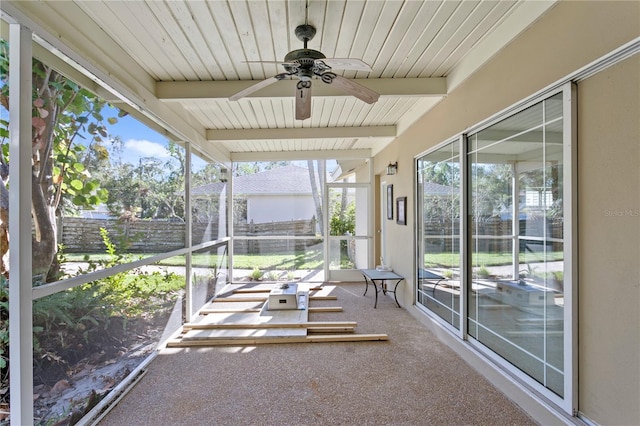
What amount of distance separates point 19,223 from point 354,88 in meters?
2.16

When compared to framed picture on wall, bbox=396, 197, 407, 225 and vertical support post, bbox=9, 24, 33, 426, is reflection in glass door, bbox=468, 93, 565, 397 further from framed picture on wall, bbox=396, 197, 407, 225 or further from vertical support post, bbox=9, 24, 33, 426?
vertical support post, bbox=9, 24, 33, 426

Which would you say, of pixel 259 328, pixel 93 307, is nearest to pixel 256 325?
pixel 259 328

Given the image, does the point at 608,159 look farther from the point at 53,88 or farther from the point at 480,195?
the point at 53,88

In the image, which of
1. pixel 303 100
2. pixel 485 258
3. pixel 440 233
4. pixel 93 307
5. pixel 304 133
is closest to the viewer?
pixel 93 307

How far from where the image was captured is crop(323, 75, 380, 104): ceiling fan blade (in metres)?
2.21

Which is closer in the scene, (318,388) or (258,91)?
(318,388)

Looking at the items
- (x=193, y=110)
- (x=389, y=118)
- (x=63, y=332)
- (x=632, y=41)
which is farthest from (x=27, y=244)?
(x=389, y=118)

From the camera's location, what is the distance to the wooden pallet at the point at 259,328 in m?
3.35

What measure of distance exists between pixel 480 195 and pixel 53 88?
10.6 ft

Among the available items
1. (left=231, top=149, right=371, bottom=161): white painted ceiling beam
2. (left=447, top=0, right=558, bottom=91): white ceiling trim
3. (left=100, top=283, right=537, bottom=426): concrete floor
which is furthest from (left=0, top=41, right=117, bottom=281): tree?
(left=231, top=149, right=371, bottom=161): white painted ceiling beam

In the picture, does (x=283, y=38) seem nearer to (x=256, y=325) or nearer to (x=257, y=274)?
(x=256, y=325)

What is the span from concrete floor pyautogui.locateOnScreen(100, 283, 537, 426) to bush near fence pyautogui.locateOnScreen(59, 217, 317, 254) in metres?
1.15

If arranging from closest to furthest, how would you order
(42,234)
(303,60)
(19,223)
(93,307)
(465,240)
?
(19,223)
(42,234)
(303,60)
(93,307)
(465,240)

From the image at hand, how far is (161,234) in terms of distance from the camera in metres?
3.17
